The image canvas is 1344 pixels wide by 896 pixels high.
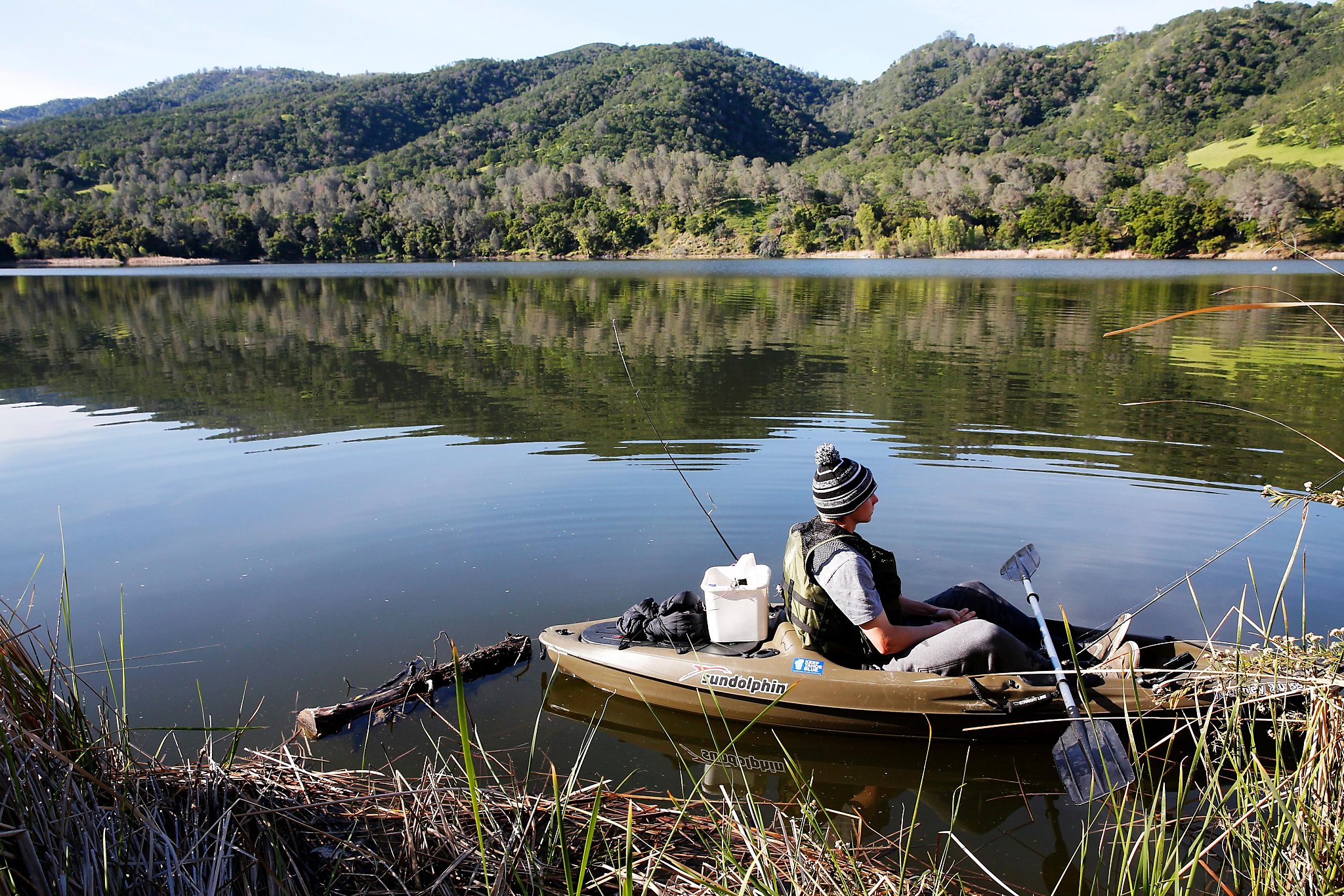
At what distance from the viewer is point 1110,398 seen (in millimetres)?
14062

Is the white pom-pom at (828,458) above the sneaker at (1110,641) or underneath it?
above

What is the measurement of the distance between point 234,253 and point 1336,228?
120603 mm

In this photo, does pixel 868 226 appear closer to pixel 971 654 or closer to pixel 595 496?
pixel 595 496

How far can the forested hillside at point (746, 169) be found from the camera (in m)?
94.6

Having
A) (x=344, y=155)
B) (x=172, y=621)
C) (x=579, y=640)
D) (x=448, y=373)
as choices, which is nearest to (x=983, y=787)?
(x=579, y=640)

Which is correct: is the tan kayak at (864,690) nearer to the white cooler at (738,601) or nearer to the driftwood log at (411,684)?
the white cooler at (738,601)

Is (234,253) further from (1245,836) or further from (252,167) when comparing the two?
(1245,836)

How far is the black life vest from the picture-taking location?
4598 millimetres

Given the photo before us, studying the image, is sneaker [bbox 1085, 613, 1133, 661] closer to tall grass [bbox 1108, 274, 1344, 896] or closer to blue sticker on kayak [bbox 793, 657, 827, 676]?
blue sticker on kayak [bbox 793, 657, 827, 676]

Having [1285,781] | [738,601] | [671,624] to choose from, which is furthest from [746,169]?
[1285,781]

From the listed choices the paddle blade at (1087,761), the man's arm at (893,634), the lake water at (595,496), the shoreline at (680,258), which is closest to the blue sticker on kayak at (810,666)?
the man's arm at (893,634)

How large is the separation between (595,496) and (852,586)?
4941mm

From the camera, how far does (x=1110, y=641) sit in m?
4.64

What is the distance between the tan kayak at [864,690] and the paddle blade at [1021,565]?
442 millimetres
